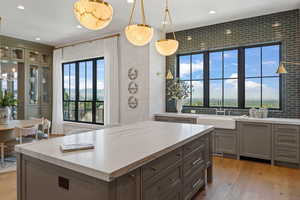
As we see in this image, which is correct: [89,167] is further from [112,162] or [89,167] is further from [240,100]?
[240,100]

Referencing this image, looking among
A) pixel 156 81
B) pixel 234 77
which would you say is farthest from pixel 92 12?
pixel 234 77

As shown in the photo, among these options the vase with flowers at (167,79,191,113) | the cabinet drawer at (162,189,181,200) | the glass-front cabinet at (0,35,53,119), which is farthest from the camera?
the glass-front cabinet at (0,35,53,119)

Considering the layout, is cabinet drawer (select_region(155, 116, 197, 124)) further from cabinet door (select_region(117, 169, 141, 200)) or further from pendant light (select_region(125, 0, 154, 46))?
cabinet door (select_region(117, 169, 141, 200))

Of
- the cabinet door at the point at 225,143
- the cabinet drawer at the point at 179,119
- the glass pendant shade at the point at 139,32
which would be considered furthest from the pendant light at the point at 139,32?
the cabinet door at the point at 225,143

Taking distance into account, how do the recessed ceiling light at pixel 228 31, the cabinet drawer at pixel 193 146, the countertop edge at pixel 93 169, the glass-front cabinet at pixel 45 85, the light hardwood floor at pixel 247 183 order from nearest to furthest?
the countertop edge at pixel 93 169
the cabinet drawer at pixel 193 146
the light hardwood floor at pixel 247 183
the recessed ceiling light at pixel 228 31
the glass-front cabinet at pixel 45 85

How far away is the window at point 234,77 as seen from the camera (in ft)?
14.6

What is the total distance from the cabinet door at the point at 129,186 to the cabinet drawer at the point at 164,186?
0.11 m

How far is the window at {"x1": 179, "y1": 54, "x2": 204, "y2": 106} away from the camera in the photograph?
533 cm

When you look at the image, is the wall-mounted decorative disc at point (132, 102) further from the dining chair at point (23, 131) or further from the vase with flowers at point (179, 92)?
the dining chair at point (23, 131)

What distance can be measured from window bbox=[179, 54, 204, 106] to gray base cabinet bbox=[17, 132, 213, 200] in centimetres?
308

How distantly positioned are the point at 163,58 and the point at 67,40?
3254mm

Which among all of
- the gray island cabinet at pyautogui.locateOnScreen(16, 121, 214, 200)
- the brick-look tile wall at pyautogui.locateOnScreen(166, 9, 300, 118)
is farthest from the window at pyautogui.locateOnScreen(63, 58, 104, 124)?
the gray island cabinet at pyautogui.locateOnScreen(16, 121, 214, 200)

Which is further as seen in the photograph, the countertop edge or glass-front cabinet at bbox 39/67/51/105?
glass-front cabinet at bbox 39/67/51/105

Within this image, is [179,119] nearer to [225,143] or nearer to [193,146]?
[225,143]
